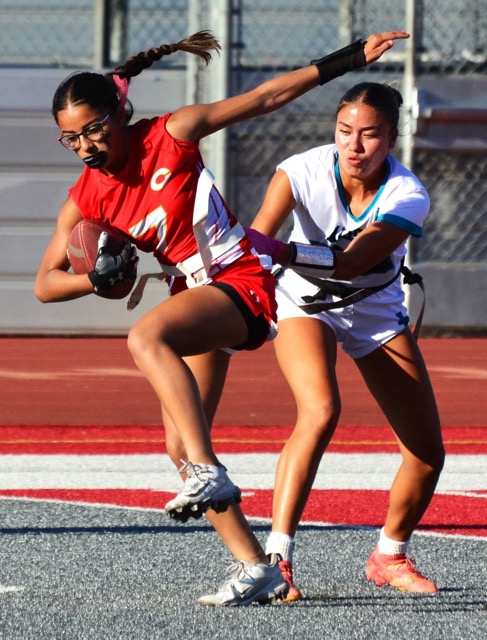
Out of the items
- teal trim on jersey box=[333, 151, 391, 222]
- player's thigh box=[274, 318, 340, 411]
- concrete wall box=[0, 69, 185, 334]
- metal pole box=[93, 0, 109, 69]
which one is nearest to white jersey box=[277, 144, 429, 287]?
teal trim on jersey box=[333, 151, 391, 222]

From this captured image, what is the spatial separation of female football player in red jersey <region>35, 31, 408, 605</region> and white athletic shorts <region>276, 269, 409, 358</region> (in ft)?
0.75

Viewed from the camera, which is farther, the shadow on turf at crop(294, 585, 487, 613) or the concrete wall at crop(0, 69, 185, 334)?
the concrete wall at crop(0, 69, 185, 334)

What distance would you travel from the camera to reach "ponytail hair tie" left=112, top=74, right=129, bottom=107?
14.2 feet

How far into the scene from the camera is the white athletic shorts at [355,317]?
15.1 ft

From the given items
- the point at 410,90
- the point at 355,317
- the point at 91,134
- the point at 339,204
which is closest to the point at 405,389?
the point at 355,317

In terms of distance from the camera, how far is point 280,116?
13.5 meters

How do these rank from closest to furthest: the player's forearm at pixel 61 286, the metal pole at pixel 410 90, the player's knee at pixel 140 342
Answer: the player's knee at pixel 140 342 → the player's forearm at pixel 61 286 → the metal pole at pixel 410 90

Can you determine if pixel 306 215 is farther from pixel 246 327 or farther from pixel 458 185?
pixel 458 185

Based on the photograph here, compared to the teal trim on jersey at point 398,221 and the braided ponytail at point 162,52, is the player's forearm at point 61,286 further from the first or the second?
the teal trim on jersey at point 398,221

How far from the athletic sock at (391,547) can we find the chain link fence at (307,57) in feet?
28.4

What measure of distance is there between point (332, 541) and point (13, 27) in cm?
909

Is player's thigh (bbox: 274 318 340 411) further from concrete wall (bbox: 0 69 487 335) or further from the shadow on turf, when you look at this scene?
concrete wall (bbox: 0 69 487 335)

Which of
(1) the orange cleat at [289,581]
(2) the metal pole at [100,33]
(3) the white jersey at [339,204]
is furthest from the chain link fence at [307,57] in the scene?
(1) the orange cleat at [289,581]

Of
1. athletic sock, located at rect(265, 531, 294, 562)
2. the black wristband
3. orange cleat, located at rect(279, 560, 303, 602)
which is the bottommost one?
orange cleat, located at rect(279, 560, 303, 602)
